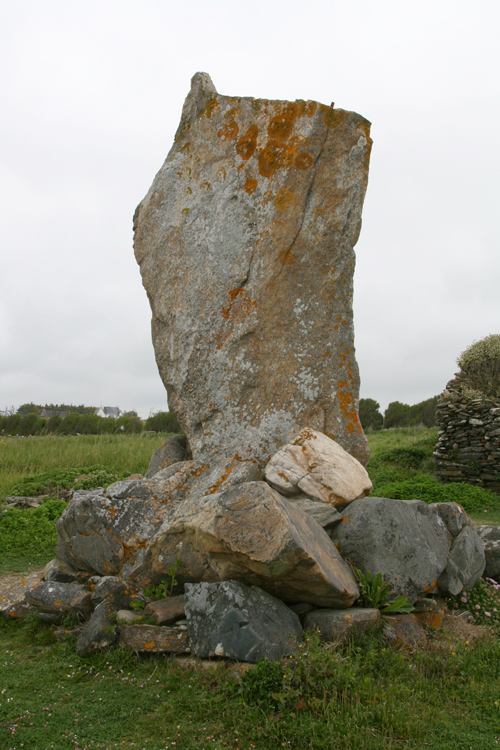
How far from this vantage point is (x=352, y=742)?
335 cm

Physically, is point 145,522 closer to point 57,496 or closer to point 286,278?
point 286,278

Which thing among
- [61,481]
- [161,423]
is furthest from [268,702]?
[161,423]

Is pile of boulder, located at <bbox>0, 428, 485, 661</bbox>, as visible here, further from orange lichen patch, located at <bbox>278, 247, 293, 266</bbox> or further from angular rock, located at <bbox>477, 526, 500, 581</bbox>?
orange lichen patch, located at <bbox>278, 247, 293, 266</bbox>

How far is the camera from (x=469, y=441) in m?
14.1

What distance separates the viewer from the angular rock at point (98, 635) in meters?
4.55

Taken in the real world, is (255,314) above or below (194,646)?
above

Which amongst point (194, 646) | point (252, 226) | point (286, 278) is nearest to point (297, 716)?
point (194, 646)

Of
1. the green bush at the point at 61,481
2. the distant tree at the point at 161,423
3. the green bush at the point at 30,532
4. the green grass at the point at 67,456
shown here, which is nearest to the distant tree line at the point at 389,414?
the distant tree at the point at 161,423

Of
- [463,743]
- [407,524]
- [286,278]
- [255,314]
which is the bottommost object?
[463,743]

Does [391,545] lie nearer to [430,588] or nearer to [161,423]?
[430,588]

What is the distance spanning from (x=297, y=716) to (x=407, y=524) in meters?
2.16

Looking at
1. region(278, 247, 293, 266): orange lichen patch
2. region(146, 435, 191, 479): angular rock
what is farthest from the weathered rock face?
region(146, 435, 191, 479): angular rock

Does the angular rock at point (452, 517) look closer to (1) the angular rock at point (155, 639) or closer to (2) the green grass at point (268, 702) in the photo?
(2) the green grass at point (268, 702)

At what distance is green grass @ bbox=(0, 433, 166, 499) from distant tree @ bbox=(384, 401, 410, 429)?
15.5 meters
